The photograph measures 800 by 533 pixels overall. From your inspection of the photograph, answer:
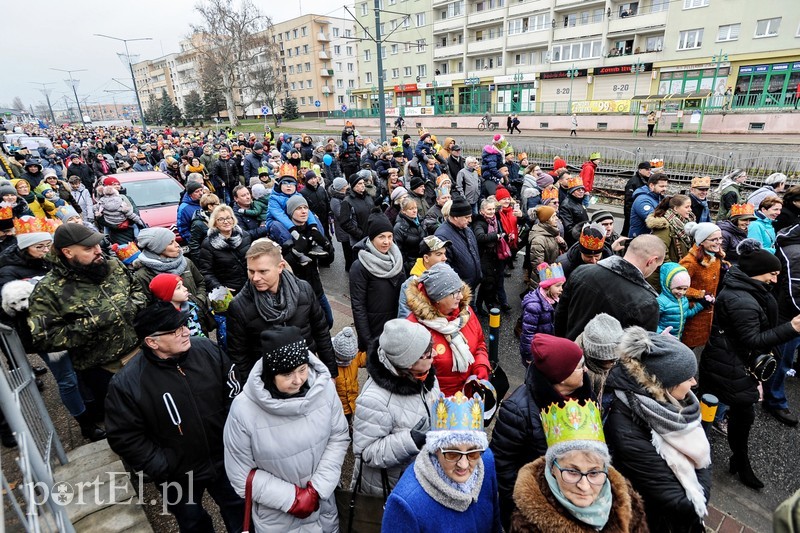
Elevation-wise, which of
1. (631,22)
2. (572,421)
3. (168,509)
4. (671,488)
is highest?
(631,22)

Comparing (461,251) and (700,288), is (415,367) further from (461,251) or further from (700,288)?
(700,288)

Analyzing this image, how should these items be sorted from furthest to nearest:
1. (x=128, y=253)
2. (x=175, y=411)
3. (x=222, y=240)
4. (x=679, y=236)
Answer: (x=679, y=236) < (x=128, y=253) < (x=222, y=240) < (x=175, y=411)

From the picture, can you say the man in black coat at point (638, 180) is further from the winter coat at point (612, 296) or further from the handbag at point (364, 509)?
the handbag at point (364, 509)

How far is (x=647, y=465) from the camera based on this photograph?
1999 millimetres

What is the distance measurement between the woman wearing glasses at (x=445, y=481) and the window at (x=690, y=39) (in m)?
40.8

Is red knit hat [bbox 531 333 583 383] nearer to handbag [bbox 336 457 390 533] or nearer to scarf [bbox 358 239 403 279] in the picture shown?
handbag [bbox 336 457 390 533]

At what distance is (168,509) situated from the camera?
2.77 metres

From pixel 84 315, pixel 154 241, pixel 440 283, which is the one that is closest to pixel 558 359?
pixel 440 283

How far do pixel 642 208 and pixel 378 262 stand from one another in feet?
14.1

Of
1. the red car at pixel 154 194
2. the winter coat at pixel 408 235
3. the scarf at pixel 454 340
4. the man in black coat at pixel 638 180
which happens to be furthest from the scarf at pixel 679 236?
the red car at pixel 154 194

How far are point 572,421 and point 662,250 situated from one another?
218 centimetres

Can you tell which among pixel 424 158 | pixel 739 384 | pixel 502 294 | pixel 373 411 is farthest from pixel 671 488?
pixel 424 158

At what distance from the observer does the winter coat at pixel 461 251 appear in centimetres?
504

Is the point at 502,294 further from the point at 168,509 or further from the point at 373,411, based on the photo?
the point at 168,509
